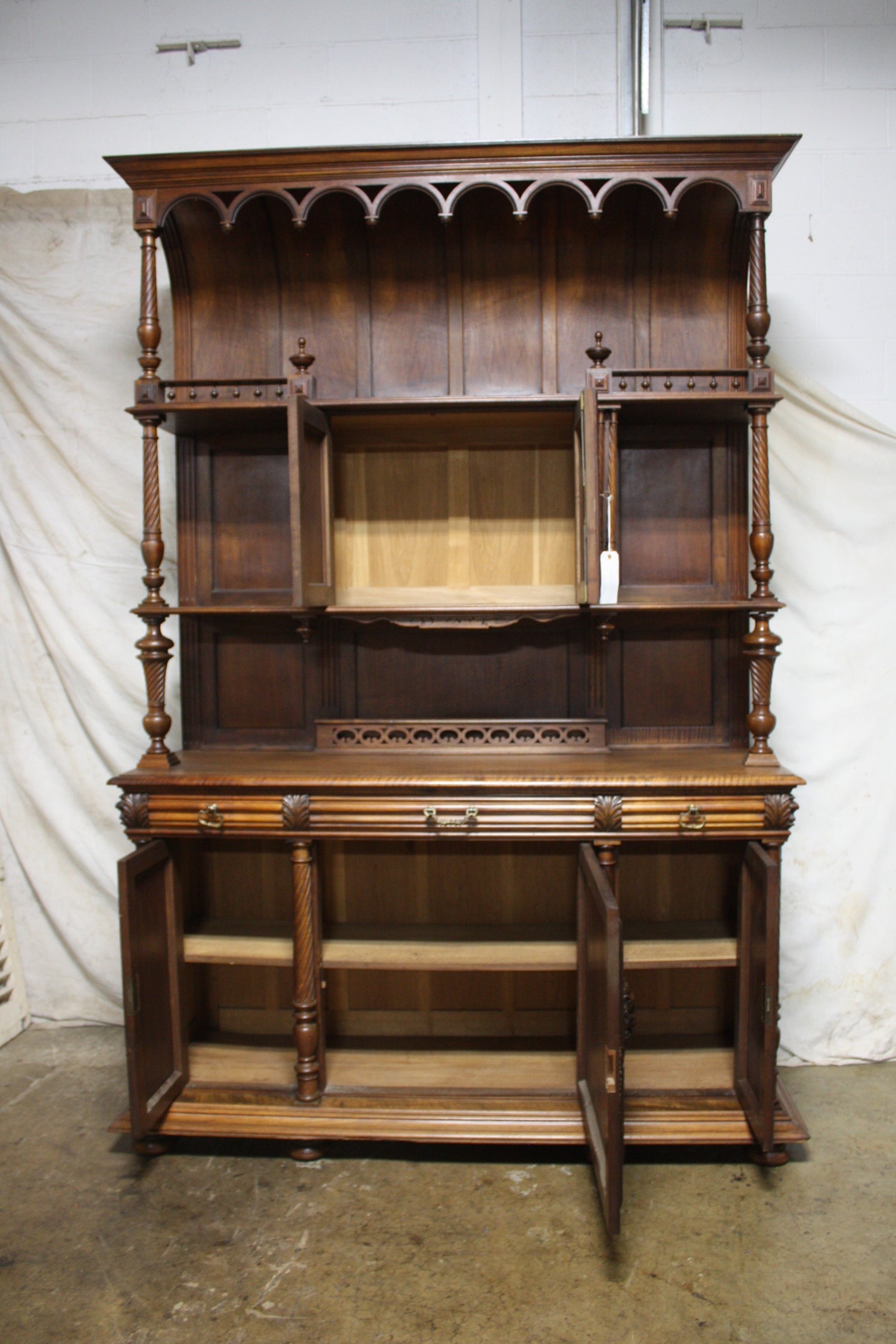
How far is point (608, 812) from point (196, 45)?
2848 millimetres

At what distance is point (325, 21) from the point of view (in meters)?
3.08

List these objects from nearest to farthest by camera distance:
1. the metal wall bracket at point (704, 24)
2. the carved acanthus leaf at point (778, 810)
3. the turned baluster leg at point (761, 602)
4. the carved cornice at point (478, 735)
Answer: the carved acanthus leaf at point (778, 810) < the turned baluster leg at point (761, 602) < the carved cornice at point (478, 735) < the metal wall bracket at point (704, 24)

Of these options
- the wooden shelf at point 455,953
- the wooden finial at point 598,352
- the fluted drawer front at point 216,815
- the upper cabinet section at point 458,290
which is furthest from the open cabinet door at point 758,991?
the upper cabinet section at point 458,290

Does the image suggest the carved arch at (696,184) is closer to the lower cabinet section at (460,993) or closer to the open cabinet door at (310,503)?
the open cabinet door at (310,503)

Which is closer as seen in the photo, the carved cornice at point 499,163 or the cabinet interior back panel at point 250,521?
the carved cornice at point 499,163

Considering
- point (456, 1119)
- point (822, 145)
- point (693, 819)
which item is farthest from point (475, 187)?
point (456, 1119)

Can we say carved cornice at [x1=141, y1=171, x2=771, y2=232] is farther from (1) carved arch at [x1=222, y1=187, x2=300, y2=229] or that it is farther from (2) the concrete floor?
(2) the concrete floor

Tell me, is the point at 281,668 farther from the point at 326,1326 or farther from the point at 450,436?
the point at 326,1326

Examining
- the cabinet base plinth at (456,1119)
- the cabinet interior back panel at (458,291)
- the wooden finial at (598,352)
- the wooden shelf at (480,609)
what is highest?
the cabinet interior back panel at (458,291)

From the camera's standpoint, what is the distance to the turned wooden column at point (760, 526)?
8.29 ft

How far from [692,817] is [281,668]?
1.35 meters

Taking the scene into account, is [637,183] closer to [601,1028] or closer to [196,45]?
[196,45]

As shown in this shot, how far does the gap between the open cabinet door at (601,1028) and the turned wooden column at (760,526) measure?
1.91 feet

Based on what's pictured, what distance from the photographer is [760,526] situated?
2537 mm
